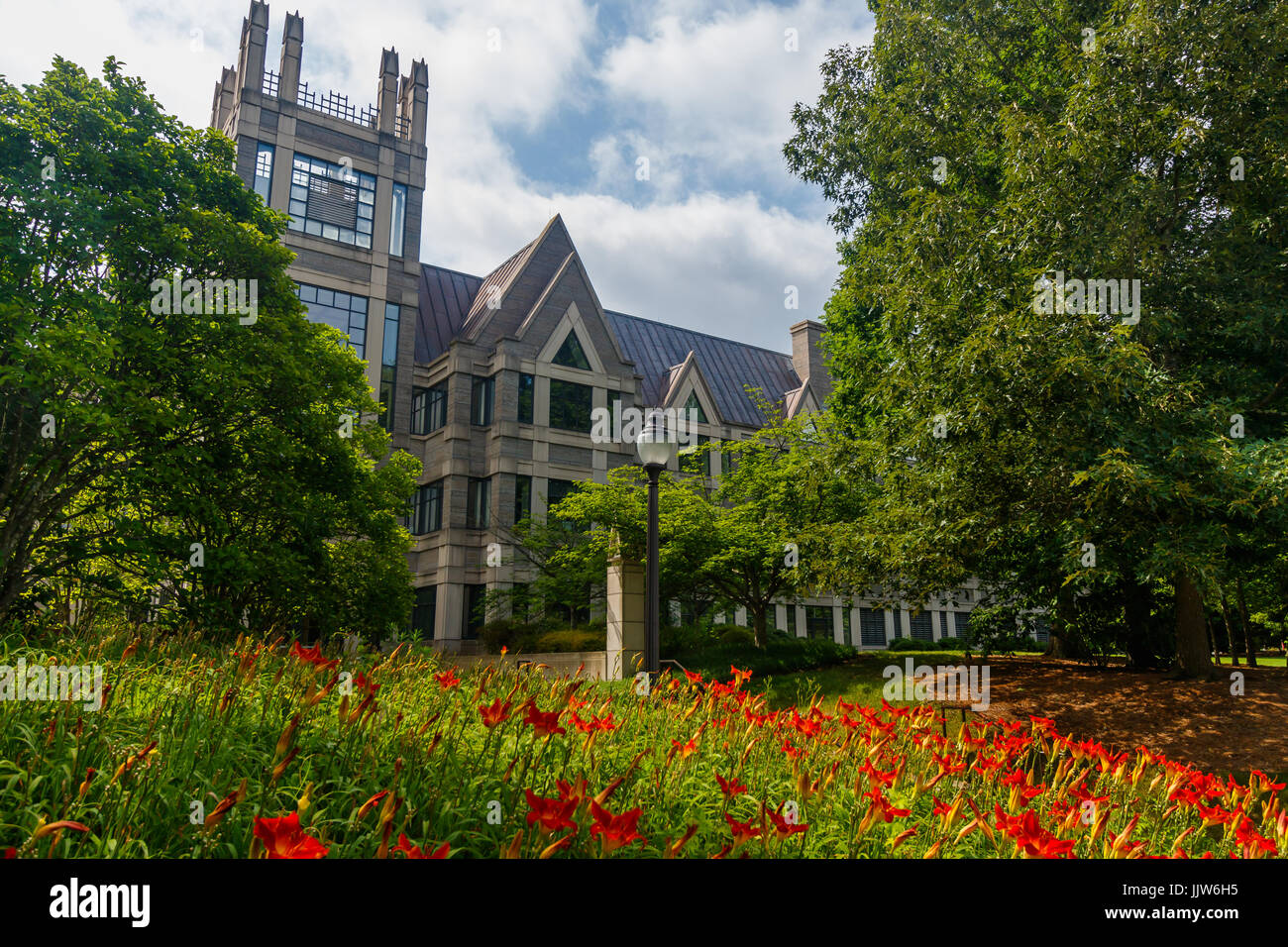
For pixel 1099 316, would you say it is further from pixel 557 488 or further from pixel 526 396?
pixel 526 396

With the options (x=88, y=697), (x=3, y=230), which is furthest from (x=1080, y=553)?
(x=3, y=230)

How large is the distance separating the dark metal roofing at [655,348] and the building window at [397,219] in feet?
10.2

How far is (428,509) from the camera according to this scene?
32.2 metres

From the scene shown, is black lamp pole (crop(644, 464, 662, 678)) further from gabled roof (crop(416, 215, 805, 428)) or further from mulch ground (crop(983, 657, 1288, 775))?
gabled roof (crop(416, 215, 805, 428))

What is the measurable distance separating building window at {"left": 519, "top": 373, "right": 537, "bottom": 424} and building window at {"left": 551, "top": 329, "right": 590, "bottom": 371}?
1535 millimetres

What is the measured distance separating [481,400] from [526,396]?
1.78 metres

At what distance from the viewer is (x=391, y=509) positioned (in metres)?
16.4

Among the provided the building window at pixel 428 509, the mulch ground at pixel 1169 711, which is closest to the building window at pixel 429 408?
the building window at pixel 428 509

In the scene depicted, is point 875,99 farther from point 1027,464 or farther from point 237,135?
point 237,135

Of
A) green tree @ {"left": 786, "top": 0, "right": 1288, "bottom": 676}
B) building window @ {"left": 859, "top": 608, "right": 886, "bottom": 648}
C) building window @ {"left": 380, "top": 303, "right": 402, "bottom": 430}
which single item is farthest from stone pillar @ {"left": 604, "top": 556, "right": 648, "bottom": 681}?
building window @ {"left": 859, "top": 608, "right": 886, "bottom": 648}

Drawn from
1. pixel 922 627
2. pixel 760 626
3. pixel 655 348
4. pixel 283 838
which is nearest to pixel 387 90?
pixel 655 348

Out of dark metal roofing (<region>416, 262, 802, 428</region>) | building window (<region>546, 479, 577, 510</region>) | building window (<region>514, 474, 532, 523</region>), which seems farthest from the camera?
dark metal roofing (<region>416, 262, 802, 428</region>)

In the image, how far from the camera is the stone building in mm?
30578

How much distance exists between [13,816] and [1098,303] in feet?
47.5
